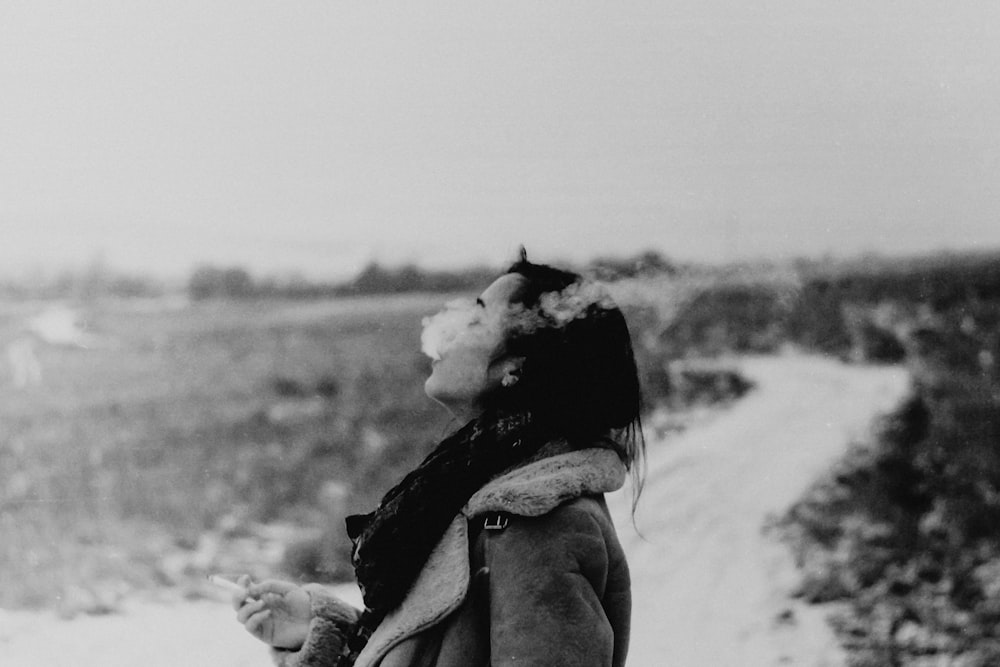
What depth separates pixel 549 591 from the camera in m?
1.28

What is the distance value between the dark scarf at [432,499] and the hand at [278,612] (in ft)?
0.69

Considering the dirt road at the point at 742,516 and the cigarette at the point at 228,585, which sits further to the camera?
the dirt road at the point at 742,516

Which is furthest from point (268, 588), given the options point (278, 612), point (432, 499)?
point (432, 499)

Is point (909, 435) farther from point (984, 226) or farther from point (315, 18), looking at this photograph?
point (315, 18)

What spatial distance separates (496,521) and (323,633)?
0.39 meters

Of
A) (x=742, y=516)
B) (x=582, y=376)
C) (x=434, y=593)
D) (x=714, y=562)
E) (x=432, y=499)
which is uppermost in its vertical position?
(x=582, y=376)

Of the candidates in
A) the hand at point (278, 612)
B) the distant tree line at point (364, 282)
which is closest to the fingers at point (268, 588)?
the hand at point (278, 612)

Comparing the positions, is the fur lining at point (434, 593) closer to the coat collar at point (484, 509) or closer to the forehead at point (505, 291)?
the coat collar at point (484, 509)

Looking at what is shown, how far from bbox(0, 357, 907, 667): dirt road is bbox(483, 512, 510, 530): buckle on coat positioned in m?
2.00

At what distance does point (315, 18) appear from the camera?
333cm

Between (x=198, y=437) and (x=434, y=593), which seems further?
(x=198, y=437)

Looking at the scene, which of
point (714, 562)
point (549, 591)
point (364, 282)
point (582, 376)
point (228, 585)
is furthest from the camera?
point (364, 282)

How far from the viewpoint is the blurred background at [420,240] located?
3324 millimetres

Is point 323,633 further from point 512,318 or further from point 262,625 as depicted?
point 512,318
